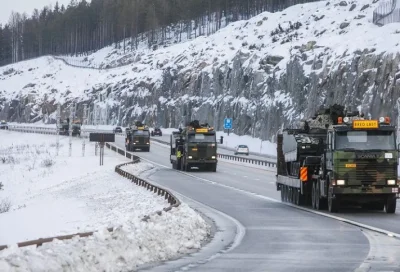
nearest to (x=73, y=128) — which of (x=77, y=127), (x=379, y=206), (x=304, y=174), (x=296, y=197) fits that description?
(x=77, y=127)

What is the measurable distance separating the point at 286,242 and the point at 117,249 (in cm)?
536

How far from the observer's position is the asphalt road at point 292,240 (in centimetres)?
1441

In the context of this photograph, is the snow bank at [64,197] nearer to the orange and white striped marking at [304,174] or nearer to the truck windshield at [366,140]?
the orange and white striped marking at [304,174]

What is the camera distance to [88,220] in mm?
28375

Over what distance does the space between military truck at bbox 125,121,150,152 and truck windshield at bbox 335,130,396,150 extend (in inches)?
2512

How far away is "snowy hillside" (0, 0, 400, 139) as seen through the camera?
77.2 meters

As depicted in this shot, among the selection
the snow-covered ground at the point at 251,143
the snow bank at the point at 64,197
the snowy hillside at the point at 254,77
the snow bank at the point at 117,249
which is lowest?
the snow bank at the point at 64,197

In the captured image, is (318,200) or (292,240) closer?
(292,240)

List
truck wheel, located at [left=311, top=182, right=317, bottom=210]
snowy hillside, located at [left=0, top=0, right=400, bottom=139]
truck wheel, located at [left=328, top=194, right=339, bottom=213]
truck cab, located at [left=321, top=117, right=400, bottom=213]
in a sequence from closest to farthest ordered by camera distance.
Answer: truck cab, located at [left=321, top=117, right=400, bottom=213], truck wheel, located at [left=328, top=194, right=339, bottom=213], truck wheel, located at [left=311, top=182, right=317, bottom=210], snowy hillside, located at [left=0, top=0, right=400, bottom=139]

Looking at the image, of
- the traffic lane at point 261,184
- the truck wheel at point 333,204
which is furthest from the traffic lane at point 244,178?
the truck wheel at point 333,204

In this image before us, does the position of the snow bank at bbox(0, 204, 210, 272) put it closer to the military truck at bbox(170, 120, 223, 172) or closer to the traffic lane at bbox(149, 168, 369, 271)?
the traffic lane at bbox(149, 168, 369, 271)

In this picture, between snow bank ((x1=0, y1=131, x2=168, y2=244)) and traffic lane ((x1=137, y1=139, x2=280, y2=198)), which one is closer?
snow bank ((x1=0, y1=131, x2=168, y2=244))

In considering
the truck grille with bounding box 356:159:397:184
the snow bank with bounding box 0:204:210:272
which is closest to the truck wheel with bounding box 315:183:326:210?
the truck grille with bounding box 356:159:397:184

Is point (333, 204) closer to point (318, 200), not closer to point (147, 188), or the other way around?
point (318, 200)
